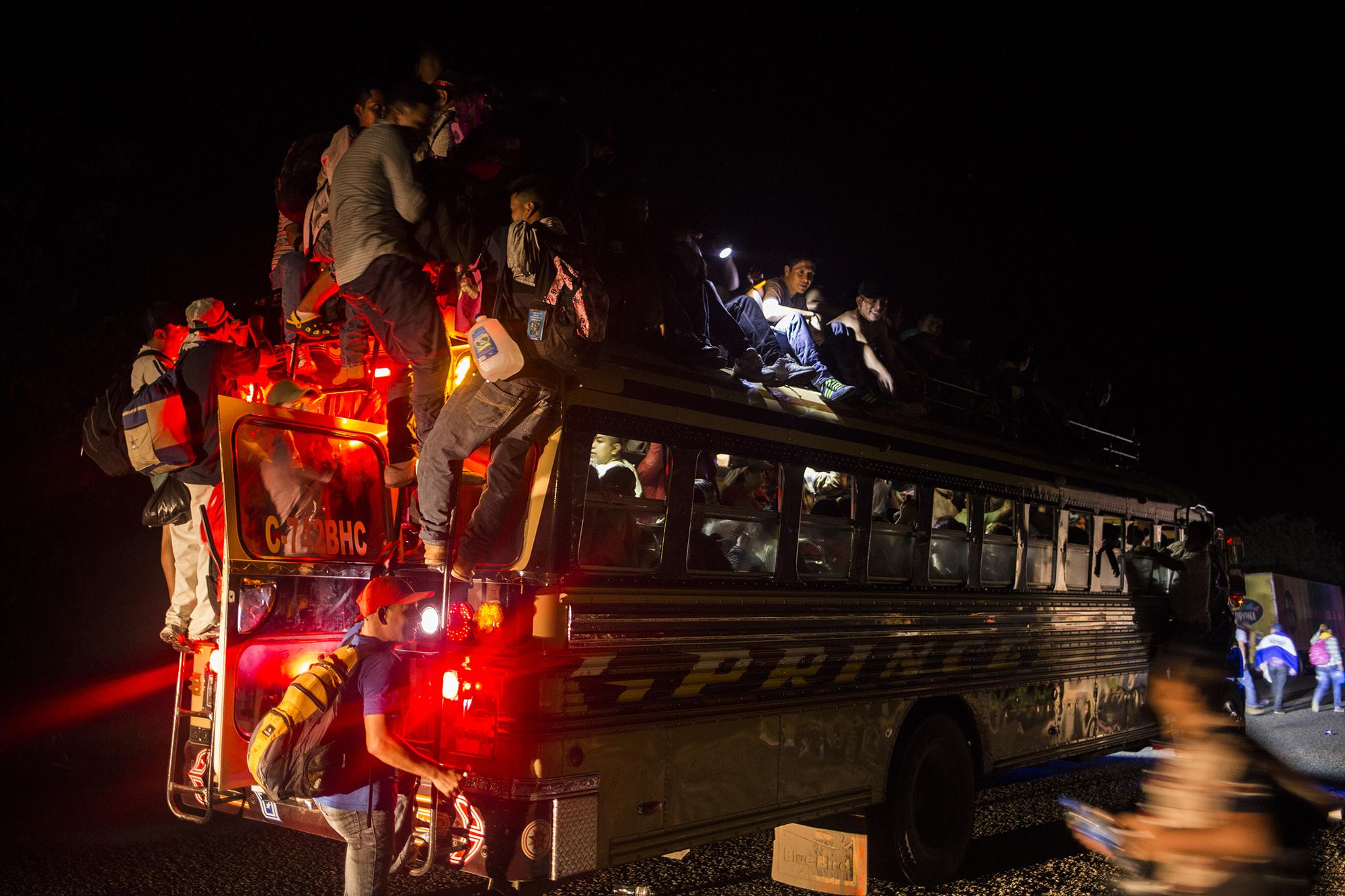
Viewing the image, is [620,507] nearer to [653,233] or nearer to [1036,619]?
[653,233]

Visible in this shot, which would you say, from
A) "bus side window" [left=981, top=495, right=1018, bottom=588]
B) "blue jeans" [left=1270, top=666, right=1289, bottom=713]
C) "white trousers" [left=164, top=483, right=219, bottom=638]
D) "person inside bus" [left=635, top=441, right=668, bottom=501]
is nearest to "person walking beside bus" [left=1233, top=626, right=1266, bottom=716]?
"blue jeans" [left=1270, top=666, right=1289, bottom=713]

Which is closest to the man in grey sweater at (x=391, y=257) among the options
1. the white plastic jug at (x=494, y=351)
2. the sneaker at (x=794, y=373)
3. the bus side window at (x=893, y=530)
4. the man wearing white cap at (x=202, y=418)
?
the white plastic jug at (x=494, y=351)

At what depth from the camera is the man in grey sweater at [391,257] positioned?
16.3 ft

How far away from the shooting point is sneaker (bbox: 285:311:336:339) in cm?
580

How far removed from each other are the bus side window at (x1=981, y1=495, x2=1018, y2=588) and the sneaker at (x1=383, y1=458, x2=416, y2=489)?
13.0ft

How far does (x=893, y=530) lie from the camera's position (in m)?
6.42

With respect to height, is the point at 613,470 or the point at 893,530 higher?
the point at 613,470

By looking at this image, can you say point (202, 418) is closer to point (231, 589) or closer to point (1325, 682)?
point (231, 589)

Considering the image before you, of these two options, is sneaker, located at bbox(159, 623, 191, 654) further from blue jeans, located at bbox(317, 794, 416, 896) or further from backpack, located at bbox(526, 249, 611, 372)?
backpack, located at bbox(526, 249, 611, 372)

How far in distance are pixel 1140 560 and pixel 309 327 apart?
25.1ft

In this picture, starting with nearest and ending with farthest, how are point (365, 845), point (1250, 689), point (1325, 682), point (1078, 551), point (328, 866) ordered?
point (365, 845) → point (328, 866) → point (1078, 551) → point (1325, 682) → point (1250, 689)

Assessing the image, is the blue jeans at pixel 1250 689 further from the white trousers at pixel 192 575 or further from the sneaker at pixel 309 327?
the white trousers at pixel 192 575

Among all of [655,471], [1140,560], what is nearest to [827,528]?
[655,471]

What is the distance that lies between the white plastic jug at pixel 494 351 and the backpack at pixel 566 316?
0.11 meters
